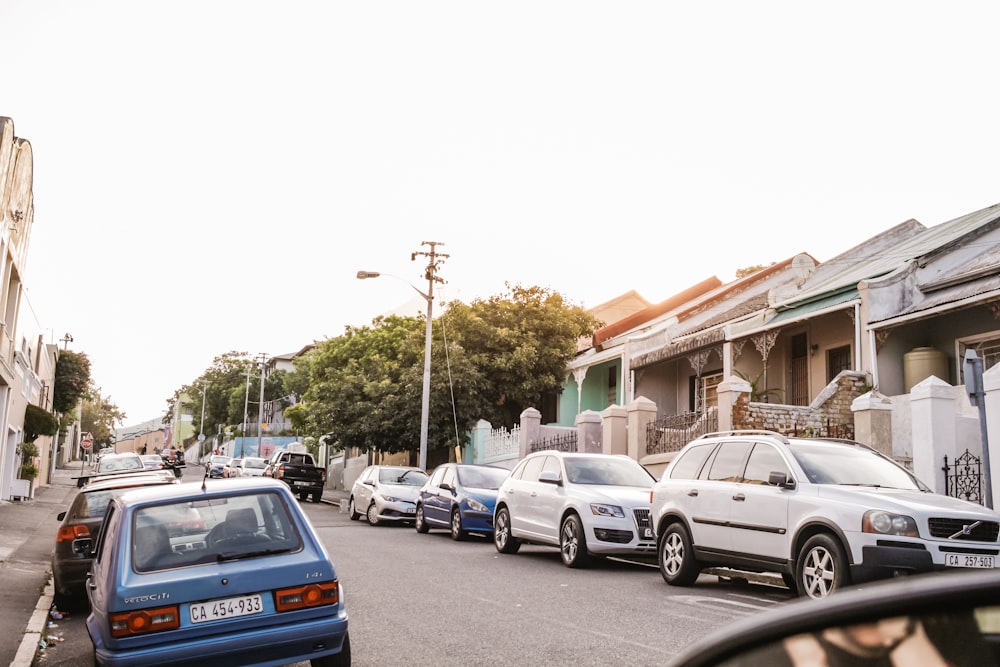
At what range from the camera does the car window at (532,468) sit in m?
15.4

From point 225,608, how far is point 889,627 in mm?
5570

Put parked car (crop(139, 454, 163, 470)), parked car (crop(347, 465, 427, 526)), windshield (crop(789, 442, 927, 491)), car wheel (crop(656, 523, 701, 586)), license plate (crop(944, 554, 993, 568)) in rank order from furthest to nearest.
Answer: parked car (crop(139, 454, 163, 470)), parked car (crop(347, 465, 427, 526)), car wheel (crop(656, 523, 701, 586)), windshield (crop(789, 442, 927, 491)), license plate (crop(944, 554, 993, 568))

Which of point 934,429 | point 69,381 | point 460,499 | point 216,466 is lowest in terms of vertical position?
point 460,499

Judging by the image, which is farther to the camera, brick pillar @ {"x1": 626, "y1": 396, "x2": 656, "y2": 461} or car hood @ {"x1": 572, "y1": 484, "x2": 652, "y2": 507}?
brick pillar @ {"x1": 626, "y1": 396, "x2": 656, "y2": 461}

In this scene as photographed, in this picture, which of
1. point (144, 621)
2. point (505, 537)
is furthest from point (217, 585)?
point (505, 537)

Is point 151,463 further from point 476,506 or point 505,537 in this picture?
point 505,537

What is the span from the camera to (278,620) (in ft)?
20.2

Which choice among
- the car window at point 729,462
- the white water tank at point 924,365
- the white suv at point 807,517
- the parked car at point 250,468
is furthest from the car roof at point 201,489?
the parked car at point 250,468

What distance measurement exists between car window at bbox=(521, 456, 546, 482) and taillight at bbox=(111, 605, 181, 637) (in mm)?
9659

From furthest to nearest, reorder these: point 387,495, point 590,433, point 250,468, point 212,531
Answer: point 250,468, point 590,433, point 387,495, point 212,531

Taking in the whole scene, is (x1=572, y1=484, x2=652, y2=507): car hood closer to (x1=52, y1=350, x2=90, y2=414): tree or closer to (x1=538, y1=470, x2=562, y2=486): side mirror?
(x1=538, y1=470, x2=562, y2=486): side mirror

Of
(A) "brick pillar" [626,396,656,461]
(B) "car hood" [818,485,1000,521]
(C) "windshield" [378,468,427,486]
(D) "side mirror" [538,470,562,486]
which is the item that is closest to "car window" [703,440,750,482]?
(B) "car hood" [818,485,1000,521]

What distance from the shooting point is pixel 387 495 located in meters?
22.8

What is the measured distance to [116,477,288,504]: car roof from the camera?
680 centimetres
